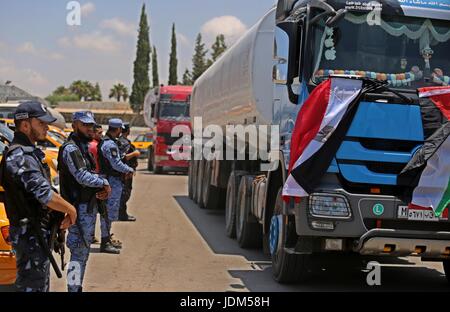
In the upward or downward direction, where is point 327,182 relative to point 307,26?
downward

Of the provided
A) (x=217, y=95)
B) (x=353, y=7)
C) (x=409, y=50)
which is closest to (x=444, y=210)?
(x=409, y=50)

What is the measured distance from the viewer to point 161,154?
92.7ft

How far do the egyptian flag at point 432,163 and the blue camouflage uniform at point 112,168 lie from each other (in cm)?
447

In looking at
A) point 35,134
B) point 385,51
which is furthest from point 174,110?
point 35,134

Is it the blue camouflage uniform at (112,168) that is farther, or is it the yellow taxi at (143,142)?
the yellow taxi at (143,142)

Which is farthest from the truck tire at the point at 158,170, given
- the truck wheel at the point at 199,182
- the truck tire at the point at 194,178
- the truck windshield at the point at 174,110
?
the truck wheel at the point at 199,182

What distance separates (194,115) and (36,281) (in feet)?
48.0

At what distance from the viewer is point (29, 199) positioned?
4.77 meters

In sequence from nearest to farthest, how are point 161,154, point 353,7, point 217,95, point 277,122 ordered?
1. point 353,7
2. point 277,122
3. point 217,95
4. point 161,154

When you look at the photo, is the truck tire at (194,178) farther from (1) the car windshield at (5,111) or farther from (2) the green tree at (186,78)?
(2) the green tree at (186,78)

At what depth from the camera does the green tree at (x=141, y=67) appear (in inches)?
2645

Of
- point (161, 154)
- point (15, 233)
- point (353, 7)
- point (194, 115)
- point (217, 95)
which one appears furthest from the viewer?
point (161, 154)

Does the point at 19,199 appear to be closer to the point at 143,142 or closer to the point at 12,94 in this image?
the point at 12,94

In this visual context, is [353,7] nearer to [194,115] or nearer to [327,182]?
[327,182]
